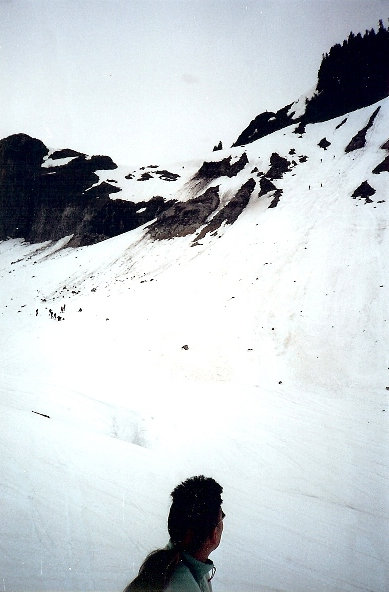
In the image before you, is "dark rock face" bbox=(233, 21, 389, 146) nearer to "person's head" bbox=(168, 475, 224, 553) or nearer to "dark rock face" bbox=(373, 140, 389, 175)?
"dark rock face" bbox=(373, 140, 389, 175)

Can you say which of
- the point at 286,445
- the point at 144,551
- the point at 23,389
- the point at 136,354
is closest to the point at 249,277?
the point at 136,354

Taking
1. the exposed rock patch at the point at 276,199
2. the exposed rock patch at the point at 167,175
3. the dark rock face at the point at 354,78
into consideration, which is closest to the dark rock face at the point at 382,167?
the exposed rock patch at the point at 276,199

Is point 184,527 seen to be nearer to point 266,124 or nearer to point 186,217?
point 186,217

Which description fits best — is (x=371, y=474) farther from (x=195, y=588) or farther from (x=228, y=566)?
(x=195, y=588)

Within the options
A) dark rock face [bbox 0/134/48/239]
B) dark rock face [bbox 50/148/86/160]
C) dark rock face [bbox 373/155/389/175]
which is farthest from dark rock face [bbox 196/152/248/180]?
dark rock face [bbox 0/134/48/239]

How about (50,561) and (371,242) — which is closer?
(50,561)

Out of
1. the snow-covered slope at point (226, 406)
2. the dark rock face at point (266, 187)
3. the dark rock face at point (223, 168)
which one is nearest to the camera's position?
the snow-covered slope at point (226, 406)

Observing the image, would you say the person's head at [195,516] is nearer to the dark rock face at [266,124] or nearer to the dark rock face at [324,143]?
the dark rock face at [324,143]
